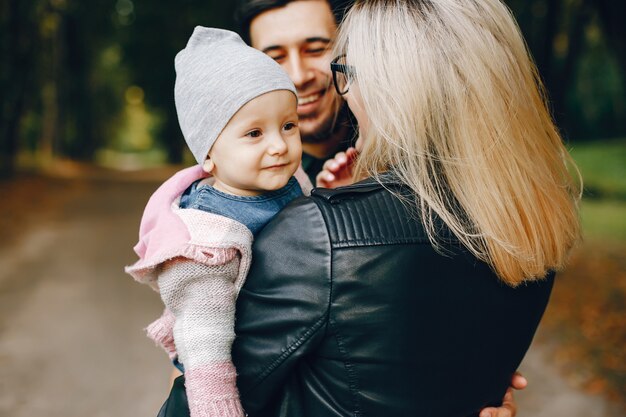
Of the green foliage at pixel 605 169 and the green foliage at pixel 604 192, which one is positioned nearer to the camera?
the green foliage at pixel 604 192

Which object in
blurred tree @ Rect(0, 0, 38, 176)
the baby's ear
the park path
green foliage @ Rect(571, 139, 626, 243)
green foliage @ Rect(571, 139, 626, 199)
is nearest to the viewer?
the baby's ear

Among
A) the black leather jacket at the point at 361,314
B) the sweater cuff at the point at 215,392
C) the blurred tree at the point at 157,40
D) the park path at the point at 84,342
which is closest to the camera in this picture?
the black leather jacket at the point at 361,314

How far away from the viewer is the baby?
1.61 meters

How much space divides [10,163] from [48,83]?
8.12 m

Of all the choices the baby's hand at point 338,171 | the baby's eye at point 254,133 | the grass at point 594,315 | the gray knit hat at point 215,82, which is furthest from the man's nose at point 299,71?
the grass at point 594,315

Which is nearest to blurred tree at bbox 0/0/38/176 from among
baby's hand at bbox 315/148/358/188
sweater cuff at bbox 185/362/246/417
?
baby's hand at bbox 315/148/358/188

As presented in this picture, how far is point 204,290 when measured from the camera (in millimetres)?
1637

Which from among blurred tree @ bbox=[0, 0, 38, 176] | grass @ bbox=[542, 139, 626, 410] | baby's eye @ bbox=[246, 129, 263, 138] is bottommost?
grass @ bbox=[542, 139, 626, 410]

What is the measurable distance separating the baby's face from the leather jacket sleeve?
0.79ft

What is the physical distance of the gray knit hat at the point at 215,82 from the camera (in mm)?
1716

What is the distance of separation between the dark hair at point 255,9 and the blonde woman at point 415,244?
103 cm

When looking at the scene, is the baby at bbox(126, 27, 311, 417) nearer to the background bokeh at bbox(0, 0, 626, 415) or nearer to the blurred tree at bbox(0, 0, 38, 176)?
the background bokeh at bbox(0, 0, 626, 415)

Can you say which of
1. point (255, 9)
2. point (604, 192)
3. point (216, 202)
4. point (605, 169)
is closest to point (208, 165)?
point (216, 202)

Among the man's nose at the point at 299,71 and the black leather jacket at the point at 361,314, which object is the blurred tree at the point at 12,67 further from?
the black leather jacket at the point at 361,314
